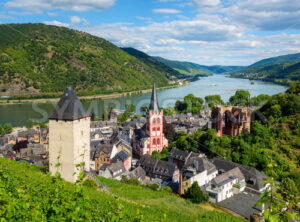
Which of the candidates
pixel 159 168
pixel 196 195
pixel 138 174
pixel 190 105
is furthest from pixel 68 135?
pixel 190 105

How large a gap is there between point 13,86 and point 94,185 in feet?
297

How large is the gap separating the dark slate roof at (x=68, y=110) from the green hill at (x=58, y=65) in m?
80.8

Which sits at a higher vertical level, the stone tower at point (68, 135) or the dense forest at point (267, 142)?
the stone tower at point (68, 135)

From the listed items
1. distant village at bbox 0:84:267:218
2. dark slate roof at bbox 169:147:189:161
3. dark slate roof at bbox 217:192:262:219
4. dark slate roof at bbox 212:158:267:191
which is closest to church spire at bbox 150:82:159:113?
distant village at bbox 0:84:267:218

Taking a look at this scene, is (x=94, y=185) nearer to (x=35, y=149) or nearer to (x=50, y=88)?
(x=35, y=149)

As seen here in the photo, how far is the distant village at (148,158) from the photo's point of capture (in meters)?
13.3

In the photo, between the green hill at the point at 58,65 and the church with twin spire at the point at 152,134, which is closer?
the church with twin spire at the point at 152,134

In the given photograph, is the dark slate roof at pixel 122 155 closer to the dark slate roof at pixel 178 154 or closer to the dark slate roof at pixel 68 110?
the dark slate roof at pixel 178 154

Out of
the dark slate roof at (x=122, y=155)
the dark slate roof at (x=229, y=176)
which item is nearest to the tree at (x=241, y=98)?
the dark slate roof at (x=122, y=155)

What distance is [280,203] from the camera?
9.79ft

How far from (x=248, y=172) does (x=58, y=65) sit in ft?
336

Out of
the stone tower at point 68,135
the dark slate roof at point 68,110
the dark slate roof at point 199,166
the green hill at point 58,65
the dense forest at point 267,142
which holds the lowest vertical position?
the dark slate roof at point 199,166

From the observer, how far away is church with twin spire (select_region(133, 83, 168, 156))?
29.9 m

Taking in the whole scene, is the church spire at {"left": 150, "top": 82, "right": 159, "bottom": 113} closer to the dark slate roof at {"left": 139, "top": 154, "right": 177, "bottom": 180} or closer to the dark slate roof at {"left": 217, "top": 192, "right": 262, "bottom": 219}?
the dark slate roof at {"left": 139, "top": 154, "right": 177, "bottom": 180}
